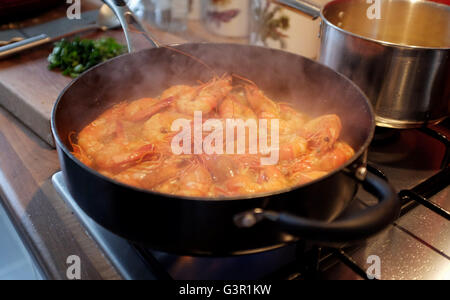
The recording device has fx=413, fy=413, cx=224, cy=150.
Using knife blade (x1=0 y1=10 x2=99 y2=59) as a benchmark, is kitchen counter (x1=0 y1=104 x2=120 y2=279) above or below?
below

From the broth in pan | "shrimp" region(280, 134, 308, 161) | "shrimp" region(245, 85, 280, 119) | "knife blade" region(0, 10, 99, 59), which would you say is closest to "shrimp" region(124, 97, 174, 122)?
the broth in pan

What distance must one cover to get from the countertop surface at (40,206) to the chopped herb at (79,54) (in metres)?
0.07

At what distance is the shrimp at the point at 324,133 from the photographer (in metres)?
0.99

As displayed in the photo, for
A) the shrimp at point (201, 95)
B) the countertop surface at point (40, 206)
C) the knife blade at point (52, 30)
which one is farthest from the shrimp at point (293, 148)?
the knife blade at point (52, 30)

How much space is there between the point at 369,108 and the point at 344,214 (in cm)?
25

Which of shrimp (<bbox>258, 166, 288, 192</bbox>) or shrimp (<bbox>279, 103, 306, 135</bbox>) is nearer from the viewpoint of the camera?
shrimp (<bbox>258, 166, 288, 192</bbox>)

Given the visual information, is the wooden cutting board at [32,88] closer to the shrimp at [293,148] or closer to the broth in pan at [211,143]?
the broth in pan at [211,143]

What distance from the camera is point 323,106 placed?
3.69ft

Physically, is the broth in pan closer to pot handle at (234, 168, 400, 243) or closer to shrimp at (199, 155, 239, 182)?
shrimp at (199, 155, 239, 182)

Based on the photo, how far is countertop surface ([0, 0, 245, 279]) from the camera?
0.84m

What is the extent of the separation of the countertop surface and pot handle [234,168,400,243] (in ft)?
1.19
